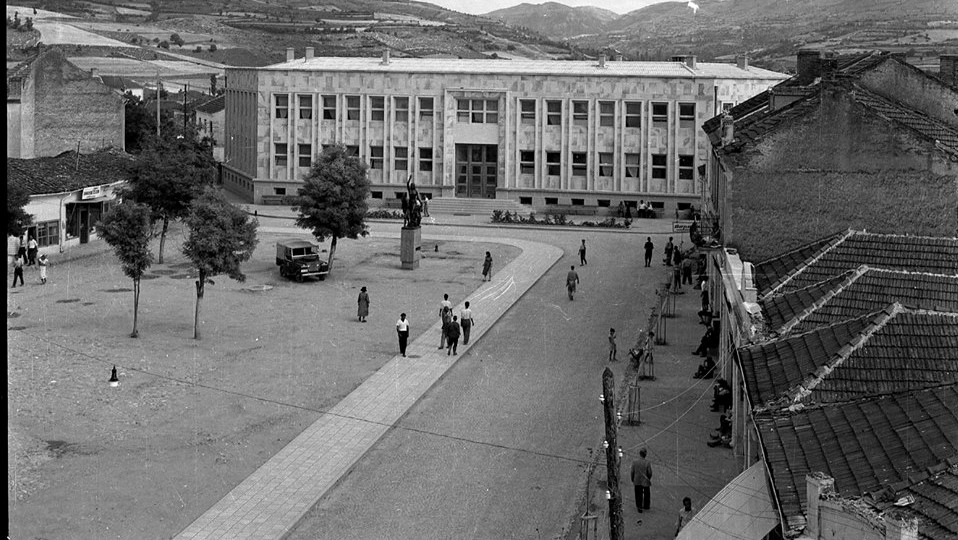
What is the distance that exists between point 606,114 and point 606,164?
2.64 metres

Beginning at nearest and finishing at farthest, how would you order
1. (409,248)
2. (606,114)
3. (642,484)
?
(642,484), (409,248), (606,114)

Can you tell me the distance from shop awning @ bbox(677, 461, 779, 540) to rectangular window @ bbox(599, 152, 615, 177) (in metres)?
54.5

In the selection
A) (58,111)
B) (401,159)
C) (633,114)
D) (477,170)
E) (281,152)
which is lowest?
(477,170)

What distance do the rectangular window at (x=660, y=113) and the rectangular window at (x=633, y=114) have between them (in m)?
0.75

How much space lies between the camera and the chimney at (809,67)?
4000 cm

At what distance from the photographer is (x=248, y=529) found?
18438mm

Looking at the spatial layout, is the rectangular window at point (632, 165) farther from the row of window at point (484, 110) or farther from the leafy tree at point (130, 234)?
the leafy tree at point (130, 234)

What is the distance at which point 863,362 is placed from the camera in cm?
1614

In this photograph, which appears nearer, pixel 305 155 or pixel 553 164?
pixel 553 164

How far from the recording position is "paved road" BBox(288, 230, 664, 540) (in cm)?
1928

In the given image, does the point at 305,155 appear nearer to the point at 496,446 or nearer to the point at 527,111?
the point at 527,111

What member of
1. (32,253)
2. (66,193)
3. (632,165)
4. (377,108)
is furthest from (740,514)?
(377,108)

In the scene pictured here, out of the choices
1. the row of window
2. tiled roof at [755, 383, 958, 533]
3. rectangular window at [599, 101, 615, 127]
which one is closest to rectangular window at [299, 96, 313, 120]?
the row of window

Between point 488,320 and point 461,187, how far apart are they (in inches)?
1378
